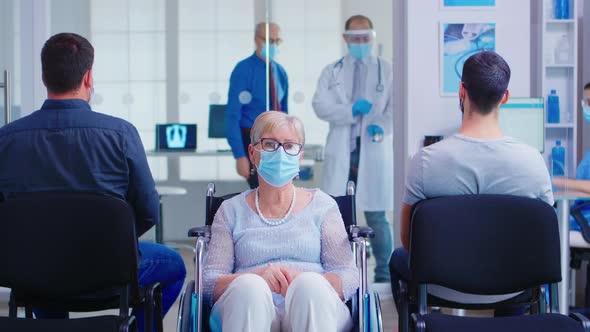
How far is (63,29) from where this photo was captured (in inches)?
201

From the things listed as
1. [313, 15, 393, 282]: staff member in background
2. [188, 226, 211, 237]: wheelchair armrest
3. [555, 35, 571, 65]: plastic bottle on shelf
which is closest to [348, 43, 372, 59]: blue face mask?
[313, 15, 393, 282]: staff member in background

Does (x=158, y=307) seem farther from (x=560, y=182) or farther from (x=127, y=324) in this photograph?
(x=560, y=182)

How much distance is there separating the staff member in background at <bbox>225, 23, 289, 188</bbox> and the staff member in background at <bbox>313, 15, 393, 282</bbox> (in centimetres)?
27

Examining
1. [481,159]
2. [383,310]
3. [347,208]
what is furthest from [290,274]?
[383,310]

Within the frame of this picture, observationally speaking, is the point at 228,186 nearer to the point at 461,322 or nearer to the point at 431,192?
the point at 431,192

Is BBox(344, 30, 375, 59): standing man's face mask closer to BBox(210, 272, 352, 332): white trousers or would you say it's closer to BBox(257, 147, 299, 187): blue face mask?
BBox(257, 147, 299, 187): blue face mask

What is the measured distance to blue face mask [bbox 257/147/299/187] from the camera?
112 inches

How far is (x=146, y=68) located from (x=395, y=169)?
1813 mm

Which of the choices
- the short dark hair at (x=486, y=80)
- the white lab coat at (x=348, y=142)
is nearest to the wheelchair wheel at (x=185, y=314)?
the short dark hair at (x=486, y=80)

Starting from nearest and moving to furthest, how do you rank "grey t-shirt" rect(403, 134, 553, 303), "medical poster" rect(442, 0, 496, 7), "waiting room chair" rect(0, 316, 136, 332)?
1. "waiting room chair" rect(0, 316, 136, 332)
2. "grey t-shirt" rect(403, 134, 553, 303)
3. "medical poster" rect(442, 0, 496, 7)

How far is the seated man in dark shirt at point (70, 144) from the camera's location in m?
2.68

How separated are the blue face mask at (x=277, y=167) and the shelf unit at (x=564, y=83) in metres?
2.73

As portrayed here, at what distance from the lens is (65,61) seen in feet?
8.94

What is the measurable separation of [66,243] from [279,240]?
0.75m
